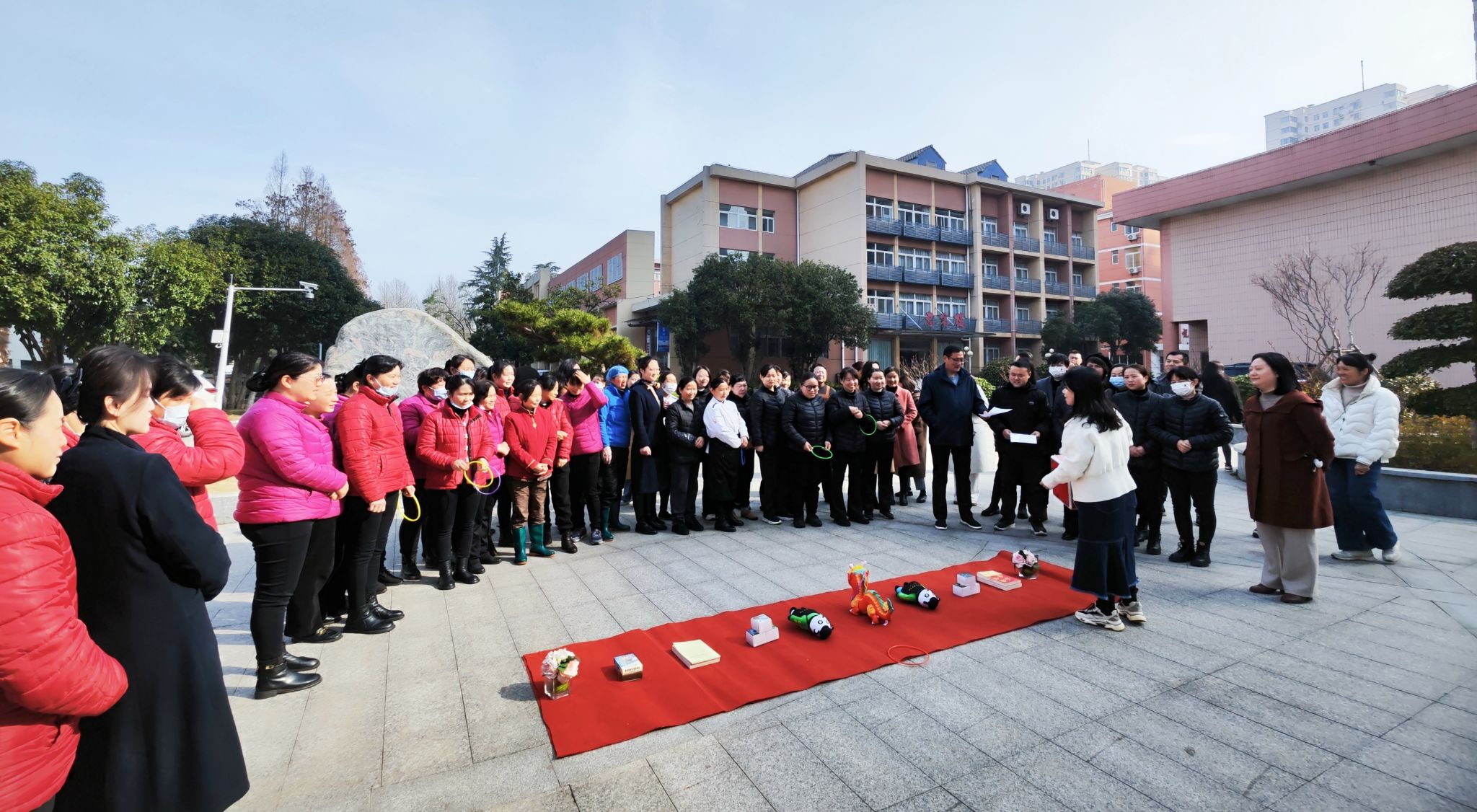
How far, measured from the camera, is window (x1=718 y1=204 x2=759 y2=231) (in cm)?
3145

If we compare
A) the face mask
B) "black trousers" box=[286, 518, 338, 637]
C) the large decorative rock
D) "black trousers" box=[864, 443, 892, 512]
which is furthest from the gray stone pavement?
the large decorative rock

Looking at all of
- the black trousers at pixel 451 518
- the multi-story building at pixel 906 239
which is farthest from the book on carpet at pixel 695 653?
the multi-story building at pixel 906 239

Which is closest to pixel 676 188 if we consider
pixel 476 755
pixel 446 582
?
pixel 446 582

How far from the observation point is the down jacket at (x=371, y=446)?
3766mm

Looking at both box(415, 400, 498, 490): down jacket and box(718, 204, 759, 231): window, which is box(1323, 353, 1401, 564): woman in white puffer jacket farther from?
box(718, 204, 759, 231): window

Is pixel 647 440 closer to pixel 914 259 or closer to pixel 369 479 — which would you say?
pixel 369 479

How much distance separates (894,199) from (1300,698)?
31867 millimetres

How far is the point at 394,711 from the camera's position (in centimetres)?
302

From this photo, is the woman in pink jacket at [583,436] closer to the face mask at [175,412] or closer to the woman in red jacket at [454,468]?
the woman in red jacket at [454,468]

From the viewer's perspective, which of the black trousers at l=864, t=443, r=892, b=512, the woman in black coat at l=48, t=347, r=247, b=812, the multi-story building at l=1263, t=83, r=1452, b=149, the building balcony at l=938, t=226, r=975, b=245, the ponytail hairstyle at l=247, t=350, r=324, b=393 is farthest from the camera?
the multi-story building at l=1263, t=83, r=1452, b=149

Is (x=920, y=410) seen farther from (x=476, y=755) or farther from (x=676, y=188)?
(x=676, y=188)

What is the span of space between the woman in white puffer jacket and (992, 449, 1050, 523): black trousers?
2.13 meters

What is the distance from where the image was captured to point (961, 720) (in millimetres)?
2854

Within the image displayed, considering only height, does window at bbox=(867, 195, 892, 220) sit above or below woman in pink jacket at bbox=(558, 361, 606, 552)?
above
